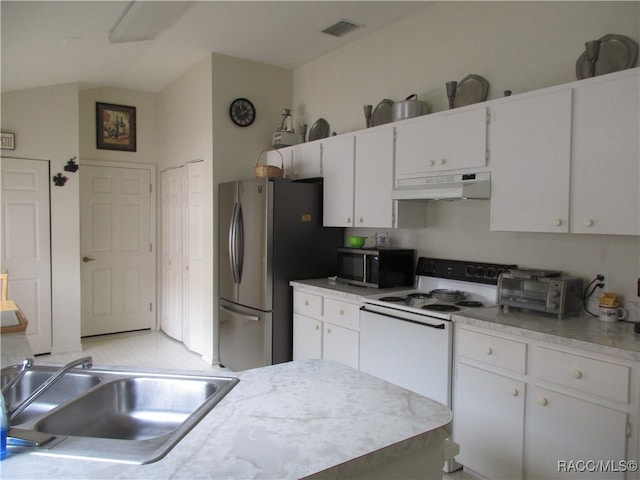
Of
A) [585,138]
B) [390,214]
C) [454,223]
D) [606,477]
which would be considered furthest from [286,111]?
[606,477]

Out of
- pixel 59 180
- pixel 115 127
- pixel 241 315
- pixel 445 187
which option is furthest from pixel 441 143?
pixel 115 127

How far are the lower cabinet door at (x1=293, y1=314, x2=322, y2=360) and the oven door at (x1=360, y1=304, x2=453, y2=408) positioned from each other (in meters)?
0.54

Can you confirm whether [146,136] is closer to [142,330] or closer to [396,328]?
[142,330]

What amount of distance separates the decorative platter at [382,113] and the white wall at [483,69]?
10cm

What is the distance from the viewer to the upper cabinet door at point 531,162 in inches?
92.5

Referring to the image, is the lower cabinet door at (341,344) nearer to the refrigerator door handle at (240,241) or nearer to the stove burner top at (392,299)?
the stove burner top at (392,299)

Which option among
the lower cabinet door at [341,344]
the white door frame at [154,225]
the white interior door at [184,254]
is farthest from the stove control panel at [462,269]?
the white door frame at [154,225]

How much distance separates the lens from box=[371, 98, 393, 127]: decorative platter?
12.2 feet

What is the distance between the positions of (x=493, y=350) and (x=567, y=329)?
14.2 inches

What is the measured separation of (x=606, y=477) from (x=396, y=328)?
126cm

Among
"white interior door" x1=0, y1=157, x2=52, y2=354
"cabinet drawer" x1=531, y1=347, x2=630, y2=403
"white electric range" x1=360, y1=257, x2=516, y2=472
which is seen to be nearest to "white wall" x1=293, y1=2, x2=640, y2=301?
"white electric range" x1=360, y1=257, x2=516, y2=472

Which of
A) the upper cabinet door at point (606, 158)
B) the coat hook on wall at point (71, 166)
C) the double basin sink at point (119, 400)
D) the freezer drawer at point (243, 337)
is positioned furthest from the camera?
the coat hook on wall at point (71, 166)

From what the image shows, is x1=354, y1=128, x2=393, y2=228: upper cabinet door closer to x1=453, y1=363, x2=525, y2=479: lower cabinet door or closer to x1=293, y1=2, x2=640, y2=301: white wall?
x1=293, y1=2, x2=640, y2=301: white wall

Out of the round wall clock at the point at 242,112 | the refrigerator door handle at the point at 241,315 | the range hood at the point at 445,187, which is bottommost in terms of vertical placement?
the refrigerator door handle at the point at 241,315
